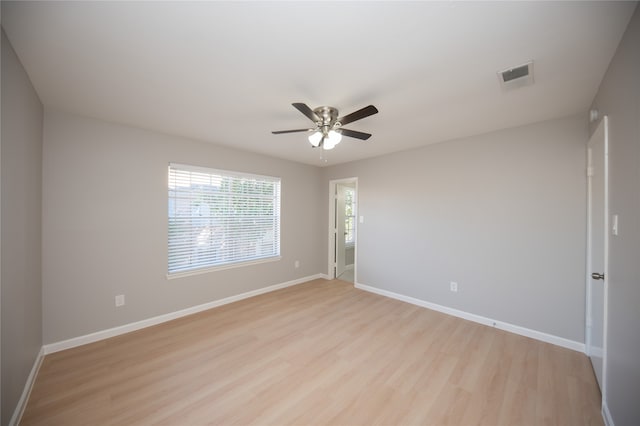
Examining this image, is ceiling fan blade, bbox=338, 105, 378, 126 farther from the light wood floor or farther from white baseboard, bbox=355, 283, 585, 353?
white baseboard, bbox=355, 283, 585, 353

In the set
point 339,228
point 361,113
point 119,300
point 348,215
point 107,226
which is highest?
point 361,113

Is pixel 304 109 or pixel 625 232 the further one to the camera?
pixel 304 109

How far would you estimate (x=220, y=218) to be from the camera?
3617mm

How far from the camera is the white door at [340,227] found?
519 centimetres

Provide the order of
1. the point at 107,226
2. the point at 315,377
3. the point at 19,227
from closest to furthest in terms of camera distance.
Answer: the point at 19,227 < the point at 315,377 < the point at 107,226

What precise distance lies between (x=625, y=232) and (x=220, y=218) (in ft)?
13.2

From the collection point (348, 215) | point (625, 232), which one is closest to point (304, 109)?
point (625, 232)

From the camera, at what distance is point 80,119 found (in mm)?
2516

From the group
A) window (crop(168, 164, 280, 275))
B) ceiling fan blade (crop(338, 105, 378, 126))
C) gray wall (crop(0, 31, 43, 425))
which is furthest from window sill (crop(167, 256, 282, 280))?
ceiling fan blade (crop(338, 105, 378, 126))

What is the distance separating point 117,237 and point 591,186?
509 centimetres

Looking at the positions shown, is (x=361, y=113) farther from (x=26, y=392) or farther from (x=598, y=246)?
(x=26, y=392)

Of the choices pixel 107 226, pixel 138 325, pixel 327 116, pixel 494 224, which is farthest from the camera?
Result: pixel 494 224

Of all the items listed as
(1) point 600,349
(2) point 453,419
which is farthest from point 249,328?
(1) point 600,349

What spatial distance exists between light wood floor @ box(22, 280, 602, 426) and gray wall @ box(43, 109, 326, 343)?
37 centimetres
